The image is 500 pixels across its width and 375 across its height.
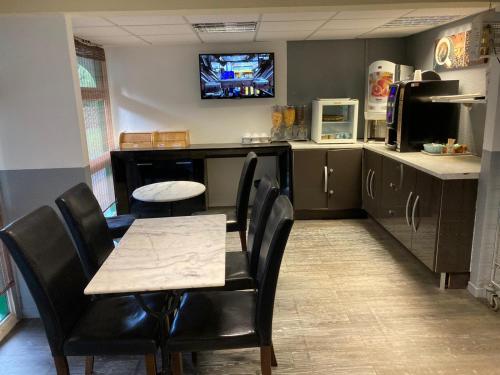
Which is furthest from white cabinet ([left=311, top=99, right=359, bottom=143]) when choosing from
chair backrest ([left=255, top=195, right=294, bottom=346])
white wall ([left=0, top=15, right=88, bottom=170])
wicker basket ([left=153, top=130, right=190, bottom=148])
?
chair backrest ([left=255, top=195, right=294, bottom=346])

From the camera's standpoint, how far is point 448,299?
2730mm

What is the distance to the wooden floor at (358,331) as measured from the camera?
2.11 meters

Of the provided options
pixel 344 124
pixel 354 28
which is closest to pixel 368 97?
pixel 344 124

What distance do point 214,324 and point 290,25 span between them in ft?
9.42

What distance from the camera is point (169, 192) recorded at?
2.99m

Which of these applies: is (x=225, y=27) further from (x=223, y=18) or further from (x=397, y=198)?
(x=397, y=198)

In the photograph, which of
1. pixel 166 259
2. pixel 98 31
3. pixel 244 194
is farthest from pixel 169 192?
pixel 98 31

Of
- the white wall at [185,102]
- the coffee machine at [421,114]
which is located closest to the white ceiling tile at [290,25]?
the white wall at [185,102]

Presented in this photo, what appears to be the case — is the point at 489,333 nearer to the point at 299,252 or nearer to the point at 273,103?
the point at 299,252

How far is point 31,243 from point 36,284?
0.56 feet

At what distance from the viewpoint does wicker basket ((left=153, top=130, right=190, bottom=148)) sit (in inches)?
179

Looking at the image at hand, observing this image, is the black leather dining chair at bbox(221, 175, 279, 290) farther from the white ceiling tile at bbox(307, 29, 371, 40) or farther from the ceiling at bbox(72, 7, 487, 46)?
the white ceiling tile at bbox(307, 29, 371, 40)

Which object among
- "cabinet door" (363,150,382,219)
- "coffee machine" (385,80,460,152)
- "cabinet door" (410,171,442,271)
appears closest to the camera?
"cabinet door" (410,171,442,271)

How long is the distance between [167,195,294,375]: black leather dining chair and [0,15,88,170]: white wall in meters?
1.45
